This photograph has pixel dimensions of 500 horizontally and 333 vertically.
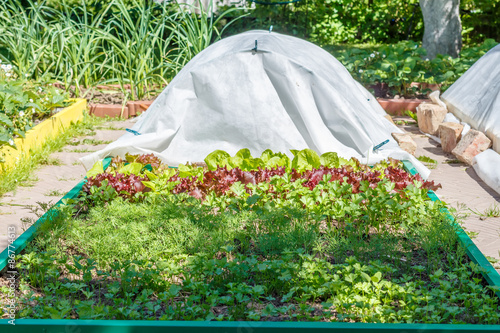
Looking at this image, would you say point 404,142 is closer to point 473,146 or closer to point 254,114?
point 473,146

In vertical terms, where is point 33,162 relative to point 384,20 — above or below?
below

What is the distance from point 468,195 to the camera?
206 inches

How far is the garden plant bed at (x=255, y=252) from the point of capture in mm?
2807

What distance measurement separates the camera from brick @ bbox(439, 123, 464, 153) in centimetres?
660

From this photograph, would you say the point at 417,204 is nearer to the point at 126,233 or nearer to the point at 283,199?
the point at 283,199

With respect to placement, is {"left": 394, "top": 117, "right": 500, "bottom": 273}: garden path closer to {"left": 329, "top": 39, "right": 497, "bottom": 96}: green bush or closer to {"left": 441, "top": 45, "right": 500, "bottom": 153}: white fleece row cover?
{"left": 441, "top": 45, "right": 500, "bottom": 153}: white fleece row cover

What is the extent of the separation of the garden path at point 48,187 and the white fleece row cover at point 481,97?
15.0 feet

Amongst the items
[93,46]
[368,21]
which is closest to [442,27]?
[368,21]

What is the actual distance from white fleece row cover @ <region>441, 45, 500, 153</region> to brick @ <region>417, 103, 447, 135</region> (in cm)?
25

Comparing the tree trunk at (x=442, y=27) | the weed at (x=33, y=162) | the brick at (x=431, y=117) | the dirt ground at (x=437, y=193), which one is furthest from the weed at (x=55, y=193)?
the tree trunk at (x=442, y=27)

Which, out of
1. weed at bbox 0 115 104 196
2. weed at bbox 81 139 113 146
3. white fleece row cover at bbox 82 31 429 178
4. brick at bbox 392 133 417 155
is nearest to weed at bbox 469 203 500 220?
white fleece row cover at bbox 82 31 429 178

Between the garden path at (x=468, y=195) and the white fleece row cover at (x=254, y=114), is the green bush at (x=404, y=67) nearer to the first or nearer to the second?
the garden path at (x=468, y=195)

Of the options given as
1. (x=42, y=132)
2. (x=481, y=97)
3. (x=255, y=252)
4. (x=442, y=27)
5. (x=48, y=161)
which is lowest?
(x=48, y=161)

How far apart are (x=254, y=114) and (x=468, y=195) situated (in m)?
2.23
